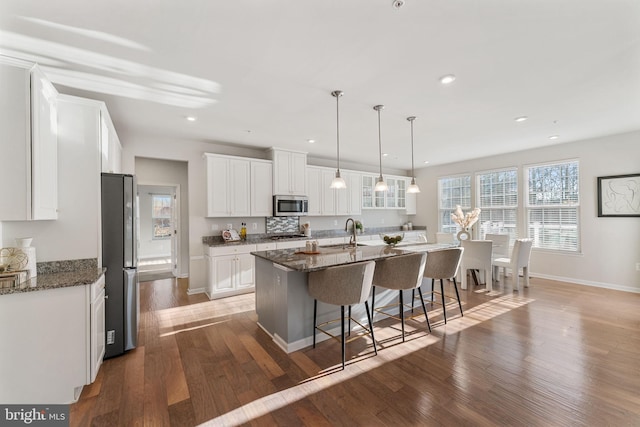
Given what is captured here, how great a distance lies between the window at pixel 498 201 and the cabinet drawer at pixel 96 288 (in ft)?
22.3

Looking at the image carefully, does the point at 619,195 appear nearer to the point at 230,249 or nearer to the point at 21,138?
the point at 230,249

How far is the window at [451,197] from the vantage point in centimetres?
676

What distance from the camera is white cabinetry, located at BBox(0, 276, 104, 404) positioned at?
6.04ft

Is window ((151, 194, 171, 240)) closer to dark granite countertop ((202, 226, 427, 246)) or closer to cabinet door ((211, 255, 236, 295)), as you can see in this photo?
dark granite countertop ((202, 226, 427, 246))

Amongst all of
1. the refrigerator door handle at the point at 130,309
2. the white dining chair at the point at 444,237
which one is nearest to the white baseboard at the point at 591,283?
the white dining chair at the point at 444,237

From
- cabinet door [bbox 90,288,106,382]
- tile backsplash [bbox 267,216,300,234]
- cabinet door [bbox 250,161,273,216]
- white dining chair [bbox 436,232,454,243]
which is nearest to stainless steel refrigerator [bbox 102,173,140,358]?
cabinet door [bbox 90,288,106,382]

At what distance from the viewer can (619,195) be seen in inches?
180

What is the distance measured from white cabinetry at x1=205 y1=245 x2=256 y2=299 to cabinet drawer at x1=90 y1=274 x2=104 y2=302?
6.44 ft

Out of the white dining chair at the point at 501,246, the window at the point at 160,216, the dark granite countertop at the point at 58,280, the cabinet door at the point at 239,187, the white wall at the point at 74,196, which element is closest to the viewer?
the dark granite countertop at the point at 58,280

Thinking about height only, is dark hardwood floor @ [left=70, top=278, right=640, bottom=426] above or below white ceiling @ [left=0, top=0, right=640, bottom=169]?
below

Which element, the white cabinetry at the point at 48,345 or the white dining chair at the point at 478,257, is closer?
the white cabinetry at the point at 48,345

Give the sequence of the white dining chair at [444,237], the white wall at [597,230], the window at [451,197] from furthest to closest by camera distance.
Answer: the window at [451,197]
the white dining chair at [444,237]
the white wall at [597,230]

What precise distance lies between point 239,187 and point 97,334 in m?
3.04

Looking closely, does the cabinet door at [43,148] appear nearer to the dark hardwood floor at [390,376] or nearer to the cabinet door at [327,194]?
the dark hardwood floor at [390,376]
